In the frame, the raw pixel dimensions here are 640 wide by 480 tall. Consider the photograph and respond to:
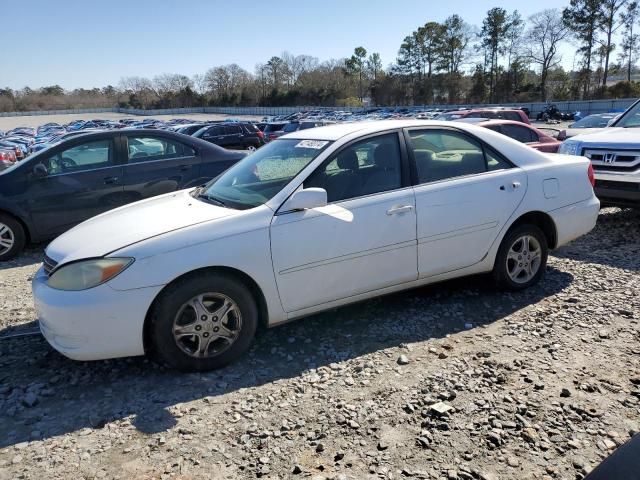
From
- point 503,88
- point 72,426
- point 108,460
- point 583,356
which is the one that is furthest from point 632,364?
point 503,88

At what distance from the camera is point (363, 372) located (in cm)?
331

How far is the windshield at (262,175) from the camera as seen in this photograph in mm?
3646

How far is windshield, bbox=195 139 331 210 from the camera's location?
3.65m

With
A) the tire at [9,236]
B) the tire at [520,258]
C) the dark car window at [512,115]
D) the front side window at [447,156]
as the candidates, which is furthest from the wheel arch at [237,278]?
the dark car window at [512,115]

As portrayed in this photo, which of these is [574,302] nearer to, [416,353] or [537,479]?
[416,353]

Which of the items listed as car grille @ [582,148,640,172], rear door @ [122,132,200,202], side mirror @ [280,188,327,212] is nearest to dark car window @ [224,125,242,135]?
rear door @ [122,132,200,202]

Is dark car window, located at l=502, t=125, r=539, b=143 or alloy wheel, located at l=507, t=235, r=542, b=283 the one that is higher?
dark car window, located at l=502, t=125, r=539, b=143

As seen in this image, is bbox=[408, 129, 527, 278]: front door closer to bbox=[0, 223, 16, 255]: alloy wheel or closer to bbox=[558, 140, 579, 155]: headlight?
bbox=[558, 140, 579, 155]: headlight

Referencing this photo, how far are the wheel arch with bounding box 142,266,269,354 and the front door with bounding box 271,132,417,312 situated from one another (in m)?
0.15

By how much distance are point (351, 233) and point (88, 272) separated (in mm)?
1747

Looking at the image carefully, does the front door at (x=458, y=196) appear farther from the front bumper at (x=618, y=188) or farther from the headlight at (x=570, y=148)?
the headlight at (x=570, y=148)

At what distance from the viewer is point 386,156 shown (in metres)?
3.94

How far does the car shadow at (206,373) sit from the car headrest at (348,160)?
1253 mm

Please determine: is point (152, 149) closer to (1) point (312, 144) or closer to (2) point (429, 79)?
(1) point (312, 144)
